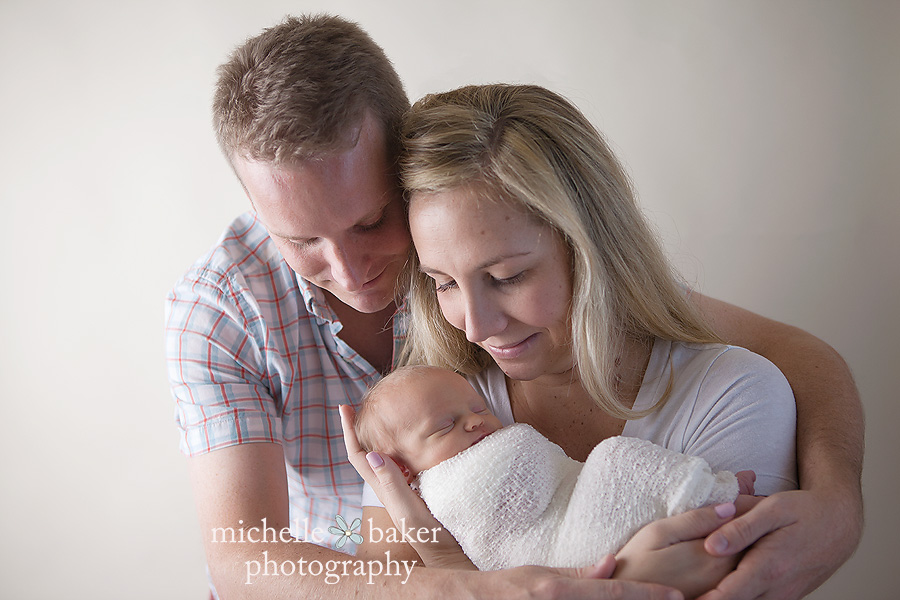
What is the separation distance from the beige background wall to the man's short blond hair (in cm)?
55

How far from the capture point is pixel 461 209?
151cm

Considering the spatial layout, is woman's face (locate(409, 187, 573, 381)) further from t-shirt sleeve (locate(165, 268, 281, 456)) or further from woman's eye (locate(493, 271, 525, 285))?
t-shirt sleeve (locate(165, 268, 281, 456))

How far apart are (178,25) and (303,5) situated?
0.47 m

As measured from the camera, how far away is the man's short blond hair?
1.60m

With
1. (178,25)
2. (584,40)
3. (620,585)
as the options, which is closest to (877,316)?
(584,40)

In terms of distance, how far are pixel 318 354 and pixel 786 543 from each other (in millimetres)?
1348

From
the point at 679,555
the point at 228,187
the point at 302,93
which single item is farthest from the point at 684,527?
the point at 228,187

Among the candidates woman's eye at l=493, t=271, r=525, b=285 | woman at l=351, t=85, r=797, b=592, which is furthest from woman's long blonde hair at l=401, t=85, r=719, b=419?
woman's eye at l=493, t=271, r=525, b=285

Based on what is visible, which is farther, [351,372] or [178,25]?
[178,25]

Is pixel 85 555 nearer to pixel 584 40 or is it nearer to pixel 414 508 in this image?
pixel 414 508

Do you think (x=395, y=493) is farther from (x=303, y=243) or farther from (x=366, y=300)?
(x=303, y=243)

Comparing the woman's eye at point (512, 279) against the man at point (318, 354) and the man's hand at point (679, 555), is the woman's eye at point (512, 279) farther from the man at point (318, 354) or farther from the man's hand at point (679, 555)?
the man's hand at point (679, 555)

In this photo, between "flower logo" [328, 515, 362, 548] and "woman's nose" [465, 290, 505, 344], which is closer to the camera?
"woman's nose" [465, 290, 505, 344]

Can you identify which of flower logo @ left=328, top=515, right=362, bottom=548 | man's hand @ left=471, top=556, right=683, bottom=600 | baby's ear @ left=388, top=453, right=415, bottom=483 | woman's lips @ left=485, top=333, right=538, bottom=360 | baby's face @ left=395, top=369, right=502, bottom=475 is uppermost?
woman's lips @ left=485, top=333, right=538, bottom=360
